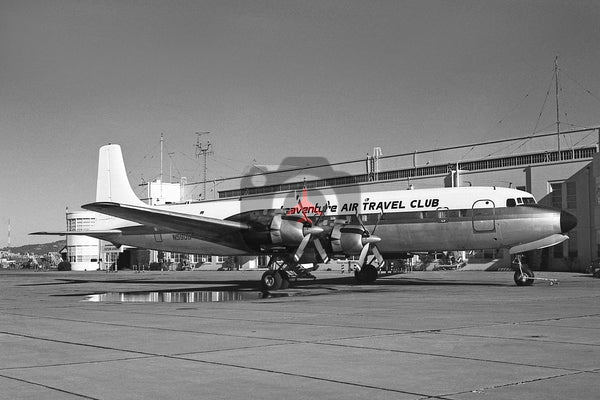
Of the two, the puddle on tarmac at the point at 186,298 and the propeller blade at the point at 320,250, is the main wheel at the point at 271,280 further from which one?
the propeller blade at the point at 320,250

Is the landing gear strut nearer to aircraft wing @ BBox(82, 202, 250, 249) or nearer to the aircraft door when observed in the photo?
the aircraft door

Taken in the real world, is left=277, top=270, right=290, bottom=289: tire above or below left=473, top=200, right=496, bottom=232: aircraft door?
below

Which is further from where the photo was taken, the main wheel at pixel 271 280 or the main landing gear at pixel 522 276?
the main landing gear at pixel 522 276

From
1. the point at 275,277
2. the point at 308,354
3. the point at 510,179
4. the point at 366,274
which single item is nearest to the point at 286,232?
the point at 275,277

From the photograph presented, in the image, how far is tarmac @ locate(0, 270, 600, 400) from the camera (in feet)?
21.5

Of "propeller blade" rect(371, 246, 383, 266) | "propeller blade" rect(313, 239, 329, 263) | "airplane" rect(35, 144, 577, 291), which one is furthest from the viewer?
"propeller blade" rect(371, 246, 383, 266)

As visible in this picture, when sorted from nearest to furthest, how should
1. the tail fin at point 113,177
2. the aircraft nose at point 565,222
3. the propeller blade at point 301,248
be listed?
1. the propeller blade at point 301,248
2. the aircraft nose at point 565,222
3. the tail fin at point 113,177

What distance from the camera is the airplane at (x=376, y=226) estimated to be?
25.2 m

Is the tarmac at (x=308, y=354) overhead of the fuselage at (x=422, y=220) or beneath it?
beneath

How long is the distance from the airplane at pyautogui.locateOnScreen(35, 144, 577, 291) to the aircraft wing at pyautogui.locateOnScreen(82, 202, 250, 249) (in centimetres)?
4

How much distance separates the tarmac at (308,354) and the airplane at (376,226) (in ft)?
31.2

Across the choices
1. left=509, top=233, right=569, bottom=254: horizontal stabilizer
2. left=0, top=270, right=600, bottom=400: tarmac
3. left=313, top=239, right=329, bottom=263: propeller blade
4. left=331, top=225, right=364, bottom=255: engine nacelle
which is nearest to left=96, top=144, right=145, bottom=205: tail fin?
left=313, top=239, right=329, bottom=263: propeller blade

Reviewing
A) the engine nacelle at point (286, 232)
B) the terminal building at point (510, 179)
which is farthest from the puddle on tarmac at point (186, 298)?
the terminal building at point (510, 179)

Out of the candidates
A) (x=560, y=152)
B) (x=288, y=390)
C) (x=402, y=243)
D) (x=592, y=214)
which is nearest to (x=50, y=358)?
(x=288, y=390)
